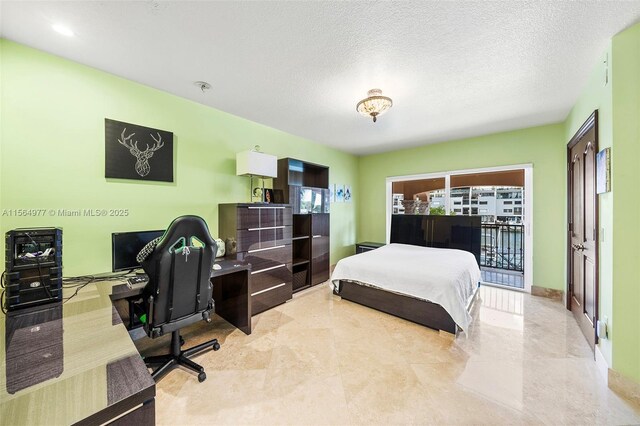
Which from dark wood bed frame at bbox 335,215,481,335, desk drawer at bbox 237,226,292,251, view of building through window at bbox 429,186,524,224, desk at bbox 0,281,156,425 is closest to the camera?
desk at bbox 0,281,156,425

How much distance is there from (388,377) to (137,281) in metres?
2.18

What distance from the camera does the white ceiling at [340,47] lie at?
157cm

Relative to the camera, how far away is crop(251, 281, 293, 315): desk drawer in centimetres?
302

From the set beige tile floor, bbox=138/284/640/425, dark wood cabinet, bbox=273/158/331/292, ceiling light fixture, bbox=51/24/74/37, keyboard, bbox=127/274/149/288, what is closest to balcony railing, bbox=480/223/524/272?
beige tile floor, bbox=138/284/640/425

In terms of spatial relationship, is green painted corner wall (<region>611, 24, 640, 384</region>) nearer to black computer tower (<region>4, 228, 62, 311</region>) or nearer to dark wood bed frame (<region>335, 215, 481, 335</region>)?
dark wood bed frame (<region>335, 215, 481, 335</region>)

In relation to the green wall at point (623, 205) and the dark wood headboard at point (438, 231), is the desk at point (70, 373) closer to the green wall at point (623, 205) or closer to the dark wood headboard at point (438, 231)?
the green wall at point (623, 205)

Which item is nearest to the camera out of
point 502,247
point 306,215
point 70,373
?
point 70,373

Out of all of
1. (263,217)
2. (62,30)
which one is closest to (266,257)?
(263,217)

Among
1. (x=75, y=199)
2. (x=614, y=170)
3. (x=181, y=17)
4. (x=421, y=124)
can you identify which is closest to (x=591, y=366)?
(x=614, y=170)

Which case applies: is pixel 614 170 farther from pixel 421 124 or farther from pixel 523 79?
pixel 421 124

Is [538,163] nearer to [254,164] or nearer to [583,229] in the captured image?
[583,229]

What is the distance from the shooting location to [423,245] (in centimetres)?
456

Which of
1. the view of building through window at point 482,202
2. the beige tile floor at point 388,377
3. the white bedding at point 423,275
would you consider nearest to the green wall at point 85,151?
the beige tile floor at point 388,377

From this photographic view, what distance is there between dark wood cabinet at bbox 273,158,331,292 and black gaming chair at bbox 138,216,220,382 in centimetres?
183
